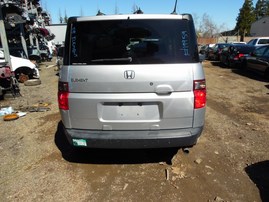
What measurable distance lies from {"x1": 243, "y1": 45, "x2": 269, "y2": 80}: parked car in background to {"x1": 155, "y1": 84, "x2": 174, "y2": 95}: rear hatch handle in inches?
379

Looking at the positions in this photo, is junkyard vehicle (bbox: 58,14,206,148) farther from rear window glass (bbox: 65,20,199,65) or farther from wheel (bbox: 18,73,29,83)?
wheel (bbox: 18,73,29,83)

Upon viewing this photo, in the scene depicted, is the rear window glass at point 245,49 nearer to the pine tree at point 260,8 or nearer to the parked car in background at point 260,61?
the parked car in background at point 260,61

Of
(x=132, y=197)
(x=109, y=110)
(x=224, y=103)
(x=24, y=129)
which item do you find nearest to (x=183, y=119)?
(x=109, y=110)

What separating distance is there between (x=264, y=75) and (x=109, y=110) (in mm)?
→ 10300

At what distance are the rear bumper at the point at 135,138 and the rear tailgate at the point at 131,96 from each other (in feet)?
0.24

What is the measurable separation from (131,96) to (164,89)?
402 millimetres

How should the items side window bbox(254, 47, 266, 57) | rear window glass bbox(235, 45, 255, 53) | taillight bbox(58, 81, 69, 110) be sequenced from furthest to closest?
rear window glass bbox(235, 45, 255, 53), side window bbox(254, 47, 266, 57), taillight bbox(58, 81, 69, 110)

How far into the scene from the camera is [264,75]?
37.9 feet

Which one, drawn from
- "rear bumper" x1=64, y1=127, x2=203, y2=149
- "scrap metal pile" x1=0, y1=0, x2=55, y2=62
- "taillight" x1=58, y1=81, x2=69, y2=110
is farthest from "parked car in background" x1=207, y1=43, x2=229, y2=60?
"taillight" x1=58, y1=81, x2=69, y2=110

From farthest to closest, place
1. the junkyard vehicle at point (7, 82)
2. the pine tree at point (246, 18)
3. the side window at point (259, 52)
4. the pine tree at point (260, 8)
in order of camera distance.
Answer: the pine tree at point (260, 8), the pine tree at point (246, 18), the side window at point (259, 52), the junkyard vehicle at point (7, 82)

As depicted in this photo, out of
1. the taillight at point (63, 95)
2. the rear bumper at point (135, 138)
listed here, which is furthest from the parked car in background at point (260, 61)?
the taillight at point (63, 95)

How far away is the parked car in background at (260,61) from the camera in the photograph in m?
11.3

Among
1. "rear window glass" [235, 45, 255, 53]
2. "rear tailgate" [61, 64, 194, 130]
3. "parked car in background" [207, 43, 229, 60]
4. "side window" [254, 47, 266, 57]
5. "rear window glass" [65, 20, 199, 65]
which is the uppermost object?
"rear window glass" [65, 20, 199, 65]

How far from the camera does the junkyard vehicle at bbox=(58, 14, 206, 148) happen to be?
314cm
